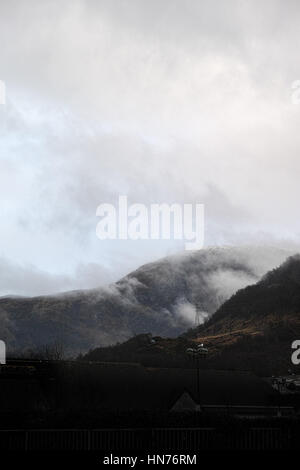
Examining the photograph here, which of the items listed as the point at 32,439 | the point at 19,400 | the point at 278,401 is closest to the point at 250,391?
the point at 278,401

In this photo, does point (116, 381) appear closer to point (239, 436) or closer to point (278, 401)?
point (278, 401)

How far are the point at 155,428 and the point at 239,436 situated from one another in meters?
5.98

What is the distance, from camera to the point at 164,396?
88.6 metres

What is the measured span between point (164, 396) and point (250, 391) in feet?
52.7

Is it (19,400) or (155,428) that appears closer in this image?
(155,428)

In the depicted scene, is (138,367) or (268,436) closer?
(268,436)
